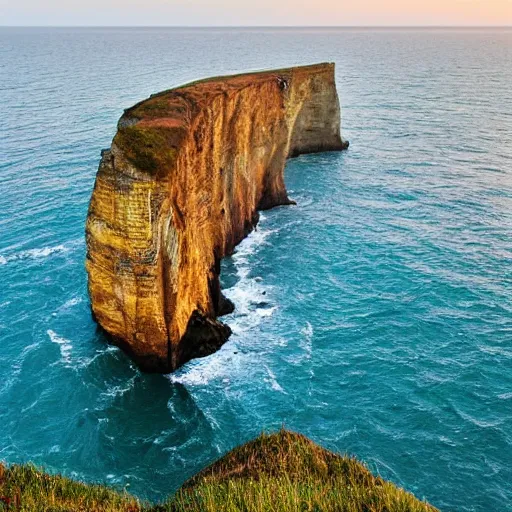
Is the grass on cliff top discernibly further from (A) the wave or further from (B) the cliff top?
(A) the wave

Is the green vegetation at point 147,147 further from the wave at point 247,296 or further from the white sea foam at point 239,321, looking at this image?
the wave at point 247,296

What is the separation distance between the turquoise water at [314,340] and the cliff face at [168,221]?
95.4 inches

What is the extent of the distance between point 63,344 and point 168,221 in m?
13.0

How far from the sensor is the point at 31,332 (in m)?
43.1

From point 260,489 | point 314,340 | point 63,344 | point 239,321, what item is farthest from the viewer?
point 239,321

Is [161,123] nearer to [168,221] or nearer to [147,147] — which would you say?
[147,147]

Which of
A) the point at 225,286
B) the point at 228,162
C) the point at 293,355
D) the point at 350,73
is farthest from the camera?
the point at 350,73

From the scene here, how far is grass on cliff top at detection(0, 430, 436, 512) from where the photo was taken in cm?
1975

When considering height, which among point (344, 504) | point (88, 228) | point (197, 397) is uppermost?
point (88, 228)

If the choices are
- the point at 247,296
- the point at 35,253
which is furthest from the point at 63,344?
the point at 35,253

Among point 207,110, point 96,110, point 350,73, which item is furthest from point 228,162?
point 350,73

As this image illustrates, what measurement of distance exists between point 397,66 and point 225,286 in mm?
165947

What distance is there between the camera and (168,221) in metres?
37.3

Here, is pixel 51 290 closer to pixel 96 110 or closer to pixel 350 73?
pixel 96 110
